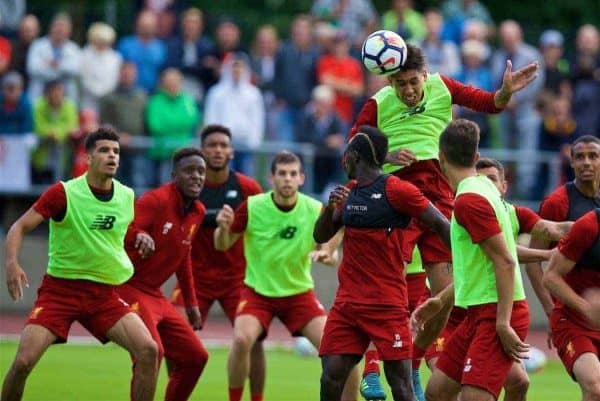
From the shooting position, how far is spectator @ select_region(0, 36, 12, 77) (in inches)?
823

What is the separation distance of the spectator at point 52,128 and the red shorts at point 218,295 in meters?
6.42

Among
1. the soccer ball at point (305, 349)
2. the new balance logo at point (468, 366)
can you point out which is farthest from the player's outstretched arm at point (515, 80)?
the soccer ball at point (305, 349)

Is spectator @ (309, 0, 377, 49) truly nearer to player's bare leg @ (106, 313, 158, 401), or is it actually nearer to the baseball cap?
the baseball cap

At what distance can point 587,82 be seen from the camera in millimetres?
21109

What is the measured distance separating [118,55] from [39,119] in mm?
1636

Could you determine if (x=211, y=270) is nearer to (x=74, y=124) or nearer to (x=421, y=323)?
(x=421, y=323)

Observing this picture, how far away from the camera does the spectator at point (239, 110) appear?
20.6 metres

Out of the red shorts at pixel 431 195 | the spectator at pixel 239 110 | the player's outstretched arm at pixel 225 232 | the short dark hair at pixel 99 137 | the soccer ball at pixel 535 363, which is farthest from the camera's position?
the spectator at pixel 239 110

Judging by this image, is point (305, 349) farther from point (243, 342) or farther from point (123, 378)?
point (243, 342)

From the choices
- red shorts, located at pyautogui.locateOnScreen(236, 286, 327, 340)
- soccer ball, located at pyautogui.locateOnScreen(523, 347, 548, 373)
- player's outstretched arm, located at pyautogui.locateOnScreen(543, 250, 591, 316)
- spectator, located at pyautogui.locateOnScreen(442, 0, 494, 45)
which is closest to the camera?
player's outstretched arm, located at pyautogui.locateOnScreen(543, 250, 591, 316)

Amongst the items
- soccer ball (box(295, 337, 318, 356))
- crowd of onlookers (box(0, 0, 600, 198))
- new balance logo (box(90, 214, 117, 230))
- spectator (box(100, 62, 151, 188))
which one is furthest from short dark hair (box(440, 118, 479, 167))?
spectator (box(100, 62, 151, 188))

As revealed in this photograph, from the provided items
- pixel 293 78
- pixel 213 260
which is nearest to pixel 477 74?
pixel 293 78

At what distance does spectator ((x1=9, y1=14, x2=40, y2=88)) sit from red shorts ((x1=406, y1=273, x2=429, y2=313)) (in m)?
10.3

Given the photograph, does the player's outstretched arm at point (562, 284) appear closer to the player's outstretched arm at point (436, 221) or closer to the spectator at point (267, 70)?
the player's outstretched arm at point (436, 221)
